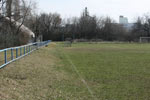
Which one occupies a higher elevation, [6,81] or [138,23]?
[138,23]

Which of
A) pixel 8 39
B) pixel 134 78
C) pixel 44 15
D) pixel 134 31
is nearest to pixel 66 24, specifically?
pixel 44 15

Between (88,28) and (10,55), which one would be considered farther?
(88,28)

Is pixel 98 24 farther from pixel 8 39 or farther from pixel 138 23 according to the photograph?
pixel 8 39

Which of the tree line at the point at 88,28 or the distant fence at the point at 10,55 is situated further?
the tree line at the point at 88,28

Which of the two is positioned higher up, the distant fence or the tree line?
the tree line

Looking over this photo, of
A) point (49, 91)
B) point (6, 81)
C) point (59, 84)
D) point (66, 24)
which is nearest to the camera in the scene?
point (49, 91)

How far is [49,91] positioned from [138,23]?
80347mm

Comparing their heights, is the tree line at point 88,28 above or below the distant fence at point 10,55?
above

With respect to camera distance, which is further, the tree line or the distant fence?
the tree line

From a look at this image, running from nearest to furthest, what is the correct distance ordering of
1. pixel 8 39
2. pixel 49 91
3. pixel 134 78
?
pixel 49 91 → pixel 134 78 → pixel 8 39

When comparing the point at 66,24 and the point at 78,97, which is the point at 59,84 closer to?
the point at 78,97

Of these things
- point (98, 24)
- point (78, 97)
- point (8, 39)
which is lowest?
point (78, 97)

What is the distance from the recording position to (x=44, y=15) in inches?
3159

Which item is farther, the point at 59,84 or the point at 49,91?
the point at 59,84
